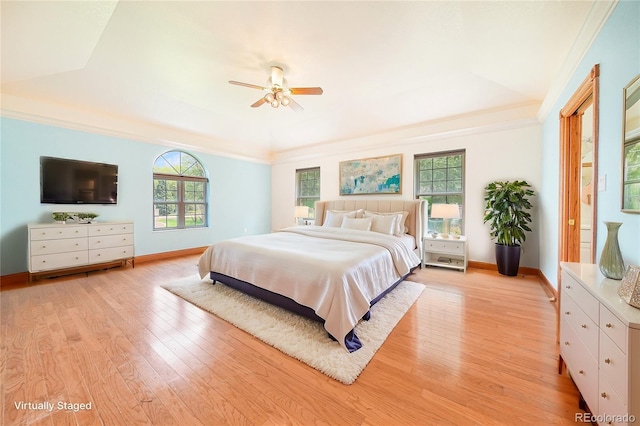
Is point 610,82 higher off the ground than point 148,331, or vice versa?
point 610,82

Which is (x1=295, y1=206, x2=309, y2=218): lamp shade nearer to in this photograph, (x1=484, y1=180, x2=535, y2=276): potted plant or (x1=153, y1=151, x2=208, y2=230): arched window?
(x1=153, y1=151, x2=208, y2=230): arched window

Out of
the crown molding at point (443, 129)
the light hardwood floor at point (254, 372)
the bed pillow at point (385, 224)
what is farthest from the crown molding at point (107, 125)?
the bed pillow at point (385, 224)

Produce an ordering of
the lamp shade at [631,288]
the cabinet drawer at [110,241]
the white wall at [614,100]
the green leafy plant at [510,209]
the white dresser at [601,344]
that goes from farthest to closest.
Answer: the cabinet drawer at [110,241]
the green leafy plant at [510,209]
the white wall at [614,100]
the lamp shade at [631,288]
the white dresser at [601,344]

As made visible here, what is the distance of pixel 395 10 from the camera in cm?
212

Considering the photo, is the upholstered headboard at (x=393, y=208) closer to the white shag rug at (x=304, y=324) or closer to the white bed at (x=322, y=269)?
the white bed at (x=322, y=269)

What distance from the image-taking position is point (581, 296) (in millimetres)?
1290

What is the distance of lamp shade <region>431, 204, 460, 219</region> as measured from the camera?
12.5 ft

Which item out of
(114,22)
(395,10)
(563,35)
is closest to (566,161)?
(563,35)

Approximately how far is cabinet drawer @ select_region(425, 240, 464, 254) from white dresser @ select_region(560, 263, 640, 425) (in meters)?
2.34

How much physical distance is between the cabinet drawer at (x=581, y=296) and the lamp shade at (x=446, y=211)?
2319 millimetres

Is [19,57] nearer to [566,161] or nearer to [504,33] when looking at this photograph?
[504,33]

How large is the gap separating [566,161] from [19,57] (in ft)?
21.0

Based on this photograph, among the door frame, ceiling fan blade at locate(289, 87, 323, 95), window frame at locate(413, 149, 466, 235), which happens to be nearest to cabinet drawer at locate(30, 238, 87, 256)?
ceiling fan blade at locate(289, 87, 323, 95)

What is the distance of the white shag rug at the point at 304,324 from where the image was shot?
1.71 metres
